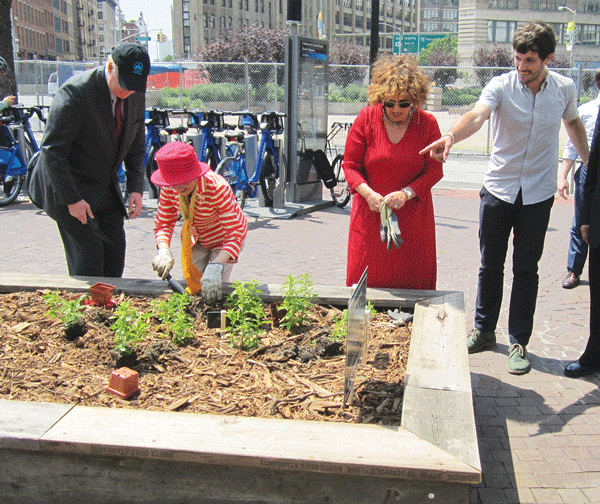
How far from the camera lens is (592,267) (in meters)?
4.21

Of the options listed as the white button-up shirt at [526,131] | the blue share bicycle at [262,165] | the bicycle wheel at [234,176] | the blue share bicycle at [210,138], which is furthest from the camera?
the blue share bicycle at [210,138]

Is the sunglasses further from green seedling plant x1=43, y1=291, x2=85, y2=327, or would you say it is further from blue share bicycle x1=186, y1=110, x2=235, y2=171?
blue share bicycle x1=186, y1=110, x2=235, y2=171

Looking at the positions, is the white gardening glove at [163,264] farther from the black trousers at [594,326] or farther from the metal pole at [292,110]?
the metal pole at [292,110]

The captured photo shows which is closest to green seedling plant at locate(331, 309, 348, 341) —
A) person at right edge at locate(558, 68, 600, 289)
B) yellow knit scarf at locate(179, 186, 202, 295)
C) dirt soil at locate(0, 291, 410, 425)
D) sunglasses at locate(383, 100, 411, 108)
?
dirt soil at locate(0, 291, 410, 425)

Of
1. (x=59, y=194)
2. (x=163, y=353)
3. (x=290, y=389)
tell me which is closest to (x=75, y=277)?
(x=59, y=194)

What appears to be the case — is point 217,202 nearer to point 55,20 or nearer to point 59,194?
point 59,194

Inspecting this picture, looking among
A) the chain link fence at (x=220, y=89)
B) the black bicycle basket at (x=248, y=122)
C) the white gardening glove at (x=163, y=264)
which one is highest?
the chain link fence at (x=220, y=89)

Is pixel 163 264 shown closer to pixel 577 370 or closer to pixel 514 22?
pixel 577 370

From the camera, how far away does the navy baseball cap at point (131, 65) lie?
3469 millimetres

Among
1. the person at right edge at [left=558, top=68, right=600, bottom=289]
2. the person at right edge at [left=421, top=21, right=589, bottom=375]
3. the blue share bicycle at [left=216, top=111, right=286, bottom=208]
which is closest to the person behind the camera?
the person at right edge at [left=421, top=21, right=589, bottom=375]

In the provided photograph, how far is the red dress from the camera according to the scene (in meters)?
3.71

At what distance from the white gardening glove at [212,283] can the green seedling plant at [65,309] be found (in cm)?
62

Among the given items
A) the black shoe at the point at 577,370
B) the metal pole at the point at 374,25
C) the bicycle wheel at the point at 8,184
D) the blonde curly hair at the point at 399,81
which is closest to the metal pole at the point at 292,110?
the metal pole at the point at 374,25

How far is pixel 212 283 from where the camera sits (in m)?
3.48
